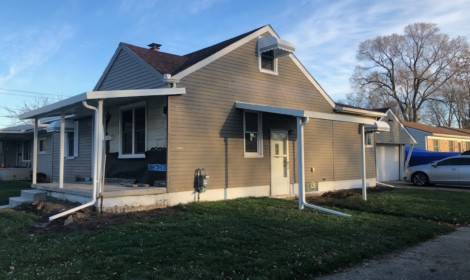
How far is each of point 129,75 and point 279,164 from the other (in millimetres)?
5648

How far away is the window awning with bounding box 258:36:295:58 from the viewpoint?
12445 mm

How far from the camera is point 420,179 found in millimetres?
18625

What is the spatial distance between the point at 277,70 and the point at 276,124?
1944 mm

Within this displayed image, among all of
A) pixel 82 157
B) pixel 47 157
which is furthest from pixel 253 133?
pixel 47 157

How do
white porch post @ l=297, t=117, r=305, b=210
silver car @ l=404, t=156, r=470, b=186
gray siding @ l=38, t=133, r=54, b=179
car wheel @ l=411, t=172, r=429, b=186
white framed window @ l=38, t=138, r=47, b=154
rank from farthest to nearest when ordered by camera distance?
white framed window @ l=38, t=138, r=47, b=154 → gray siding @ l=38, t=133, r=54, b=179 → car wheel @ l=411, t=172, r=429, b=186 → silver car @ l=404, t=156, r=470, b=186 → white porch post @ l=297, t=117, r=305, b=210

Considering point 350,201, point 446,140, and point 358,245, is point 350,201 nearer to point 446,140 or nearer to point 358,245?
point 358,245

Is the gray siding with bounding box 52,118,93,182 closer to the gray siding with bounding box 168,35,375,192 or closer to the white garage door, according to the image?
the gray siding with bounding box 168,35,375,192

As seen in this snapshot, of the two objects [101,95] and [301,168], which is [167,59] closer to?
[101,95]

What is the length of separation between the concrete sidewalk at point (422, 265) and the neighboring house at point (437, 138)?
25.8 m

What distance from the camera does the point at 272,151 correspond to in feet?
42.3

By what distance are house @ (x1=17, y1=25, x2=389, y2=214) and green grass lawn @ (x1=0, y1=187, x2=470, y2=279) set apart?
1.49 metres

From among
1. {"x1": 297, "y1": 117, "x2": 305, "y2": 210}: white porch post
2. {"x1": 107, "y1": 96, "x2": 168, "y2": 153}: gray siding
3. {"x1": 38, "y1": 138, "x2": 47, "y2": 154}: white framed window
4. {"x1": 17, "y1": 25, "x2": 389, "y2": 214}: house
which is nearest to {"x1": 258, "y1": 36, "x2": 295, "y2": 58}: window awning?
{"x1": 17, "y1": 25, "x2": 389, "y2": 214}: house

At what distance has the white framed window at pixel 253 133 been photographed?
Answer: 12203 millimetres

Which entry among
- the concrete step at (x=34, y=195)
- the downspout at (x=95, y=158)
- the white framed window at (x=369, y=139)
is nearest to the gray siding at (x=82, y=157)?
A: the concrete step at (x=34, y=195)
